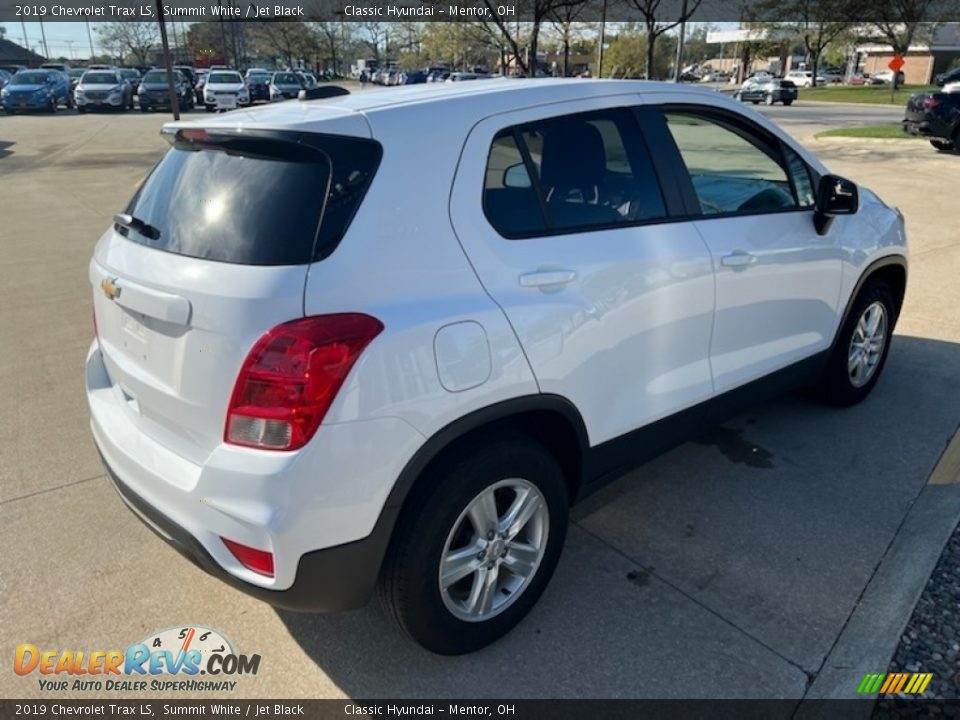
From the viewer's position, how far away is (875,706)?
7.24 ft

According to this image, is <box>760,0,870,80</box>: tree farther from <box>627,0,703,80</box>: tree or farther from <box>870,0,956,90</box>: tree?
<box>627,0,703,80</box>: tree

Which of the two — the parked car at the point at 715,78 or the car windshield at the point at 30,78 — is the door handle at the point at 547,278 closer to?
the car windshield at the point at 30,78

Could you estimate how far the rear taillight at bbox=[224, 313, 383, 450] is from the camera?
1847mm

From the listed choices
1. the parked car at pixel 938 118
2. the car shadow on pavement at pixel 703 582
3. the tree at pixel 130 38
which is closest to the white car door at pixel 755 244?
the car shadow on pavement at pixel 703 582

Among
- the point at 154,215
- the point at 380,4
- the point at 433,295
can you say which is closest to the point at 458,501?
the point at 433,295

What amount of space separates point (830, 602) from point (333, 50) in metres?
74.1

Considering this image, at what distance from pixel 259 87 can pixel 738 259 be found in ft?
114

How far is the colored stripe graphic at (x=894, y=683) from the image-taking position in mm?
2252

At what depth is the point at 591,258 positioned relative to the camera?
8.02 ft

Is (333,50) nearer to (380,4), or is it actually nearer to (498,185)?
(380,4)

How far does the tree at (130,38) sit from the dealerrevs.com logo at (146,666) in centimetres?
8217

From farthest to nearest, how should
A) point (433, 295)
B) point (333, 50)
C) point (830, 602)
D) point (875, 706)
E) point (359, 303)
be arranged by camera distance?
point (333, 50), point (830, 602), point (875, 706), point (433, 295), point (359, 303)

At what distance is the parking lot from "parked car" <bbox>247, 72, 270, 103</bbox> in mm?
31967

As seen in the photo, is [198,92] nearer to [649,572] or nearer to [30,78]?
[30,78]
